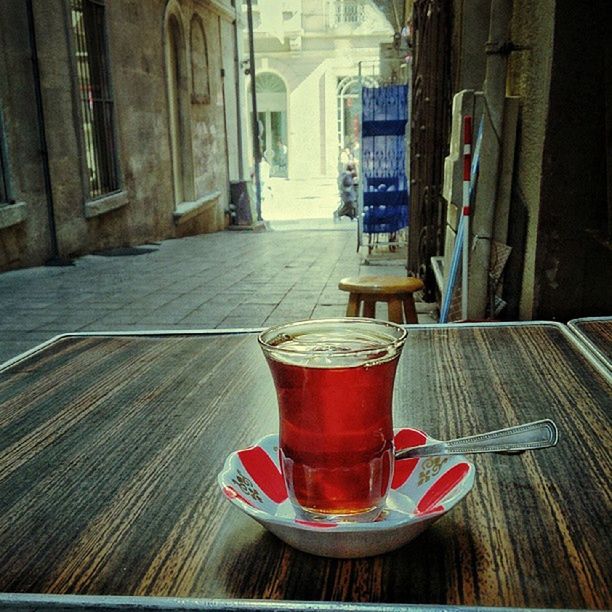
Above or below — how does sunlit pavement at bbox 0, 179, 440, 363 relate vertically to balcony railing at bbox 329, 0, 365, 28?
below

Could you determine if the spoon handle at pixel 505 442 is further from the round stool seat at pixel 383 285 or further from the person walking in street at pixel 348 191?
the person walking in street at pixel 348 191

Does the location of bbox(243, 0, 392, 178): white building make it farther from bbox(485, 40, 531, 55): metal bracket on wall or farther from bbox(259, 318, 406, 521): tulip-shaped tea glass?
bbox(259, 318, 406, 521): tulip-shaped tea glass

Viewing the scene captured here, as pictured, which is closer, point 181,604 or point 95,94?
point 181,604

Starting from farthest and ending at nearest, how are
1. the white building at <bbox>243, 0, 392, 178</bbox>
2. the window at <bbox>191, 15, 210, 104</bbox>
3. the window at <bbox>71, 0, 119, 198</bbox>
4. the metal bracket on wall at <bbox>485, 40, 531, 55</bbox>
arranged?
the white building at <bbox>243, 0, 392, 178</bbox>, the window at <bbox>191, 15, 210, 104</bbox>, the window at <bbox>71, 0, 119, 198</bbox>, the metal bracket on wall at <bbox>485, 40, 531, 55</bbox>

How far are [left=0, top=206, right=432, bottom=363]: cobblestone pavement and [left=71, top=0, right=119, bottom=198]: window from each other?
1064 millimetres

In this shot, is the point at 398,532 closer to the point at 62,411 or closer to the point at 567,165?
the point at 62,411

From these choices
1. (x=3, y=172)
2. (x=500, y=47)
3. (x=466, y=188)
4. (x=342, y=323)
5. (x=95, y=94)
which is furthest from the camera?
(x=95, y=94)

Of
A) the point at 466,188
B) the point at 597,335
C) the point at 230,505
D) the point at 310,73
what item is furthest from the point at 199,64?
the point at 310,73

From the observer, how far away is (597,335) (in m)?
1.46

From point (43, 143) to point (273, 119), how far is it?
814 inches

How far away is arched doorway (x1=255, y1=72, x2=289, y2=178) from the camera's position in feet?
86.6

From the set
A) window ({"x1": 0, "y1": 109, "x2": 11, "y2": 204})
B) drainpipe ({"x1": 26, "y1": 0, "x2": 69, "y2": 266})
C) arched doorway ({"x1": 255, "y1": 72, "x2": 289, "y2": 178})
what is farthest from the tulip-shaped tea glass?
arched doorway ({"x1": 255, "y1": 72, "x2": 289, "y2": 178})

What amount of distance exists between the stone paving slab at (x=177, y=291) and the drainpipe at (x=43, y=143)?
0.26 metres

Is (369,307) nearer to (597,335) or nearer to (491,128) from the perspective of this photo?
(491,128)
